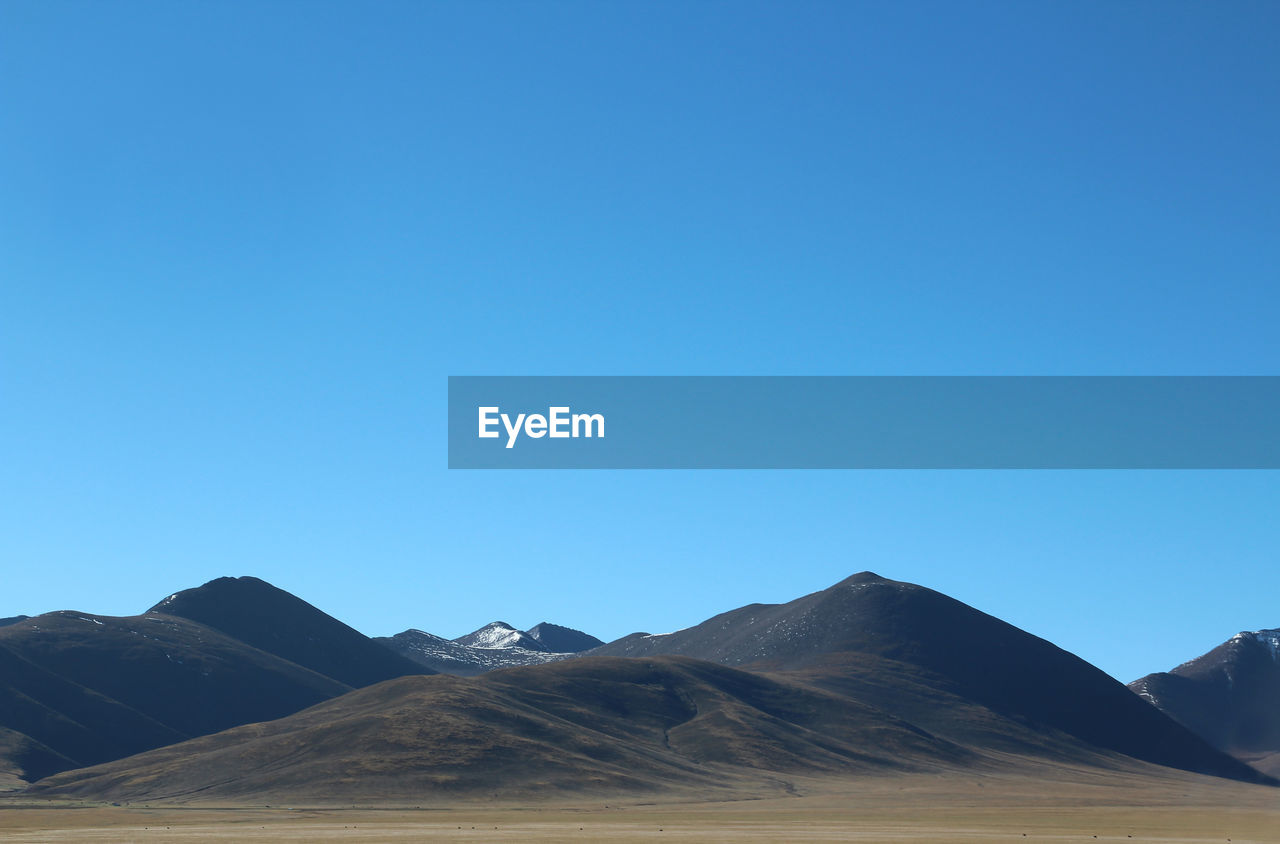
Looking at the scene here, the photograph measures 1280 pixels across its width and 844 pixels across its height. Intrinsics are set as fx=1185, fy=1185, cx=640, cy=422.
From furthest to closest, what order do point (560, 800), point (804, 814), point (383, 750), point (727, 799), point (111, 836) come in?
point (383, 750)
point (727, 799)
point (560, 800)
point (804, 814)
point (111, 836)

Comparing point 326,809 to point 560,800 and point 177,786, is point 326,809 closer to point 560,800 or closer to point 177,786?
point 560,800

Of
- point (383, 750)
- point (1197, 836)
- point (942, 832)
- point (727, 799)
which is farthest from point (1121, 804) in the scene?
point (383, 750)

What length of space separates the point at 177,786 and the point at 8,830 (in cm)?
8425

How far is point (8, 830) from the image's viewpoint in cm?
11200

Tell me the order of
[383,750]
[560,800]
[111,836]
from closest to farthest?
[111,836]
[560,800]
[383,750]

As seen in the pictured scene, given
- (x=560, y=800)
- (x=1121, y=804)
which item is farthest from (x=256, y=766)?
(x=1121, y=804)

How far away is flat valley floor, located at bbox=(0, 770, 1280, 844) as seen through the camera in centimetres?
9962

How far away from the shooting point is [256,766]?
198m

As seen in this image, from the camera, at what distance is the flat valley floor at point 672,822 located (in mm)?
99625

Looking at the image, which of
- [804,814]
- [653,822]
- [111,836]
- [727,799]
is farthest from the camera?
[727,799]

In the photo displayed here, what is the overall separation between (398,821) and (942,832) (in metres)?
57.4

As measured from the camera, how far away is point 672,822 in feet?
415

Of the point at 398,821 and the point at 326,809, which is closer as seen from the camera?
the point at 398,821

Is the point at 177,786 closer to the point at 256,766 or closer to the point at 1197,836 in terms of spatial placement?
the point at 256,766
